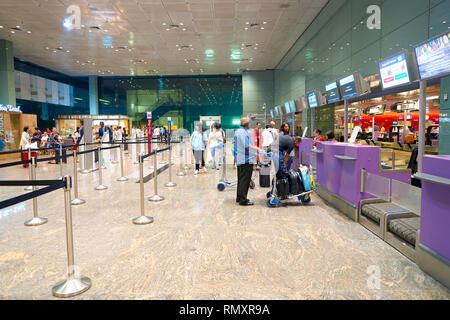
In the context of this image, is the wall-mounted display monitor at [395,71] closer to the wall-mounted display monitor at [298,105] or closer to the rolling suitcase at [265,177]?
the rolling suitcase at [265,177]

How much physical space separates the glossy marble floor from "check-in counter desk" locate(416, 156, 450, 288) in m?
0.14

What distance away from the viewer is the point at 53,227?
4.65m

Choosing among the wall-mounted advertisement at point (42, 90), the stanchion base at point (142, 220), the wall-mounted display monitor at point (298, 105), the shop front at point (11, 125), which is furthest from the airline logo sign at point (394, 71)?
the wall-mounted advertisement at point (42, 90)

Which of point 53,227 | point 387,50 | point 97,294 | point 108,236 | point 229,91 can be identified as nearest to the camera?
point 97,294

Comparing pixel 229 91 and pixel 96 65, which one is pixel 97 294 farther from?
pixel 229 91

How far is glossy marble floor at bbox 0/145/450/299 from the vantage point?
270cm

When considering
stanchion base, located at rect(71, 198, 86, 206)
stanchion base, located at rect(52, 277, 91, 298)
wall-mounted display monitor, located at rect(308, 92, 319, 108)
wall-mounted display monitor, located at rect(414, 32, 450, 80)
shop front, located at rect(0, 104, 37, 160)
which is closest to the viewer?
stanchion base, located at rect(52, 277, 91, 298)

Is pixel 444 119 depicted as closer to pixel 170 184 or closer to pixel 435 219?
pixel 435 219

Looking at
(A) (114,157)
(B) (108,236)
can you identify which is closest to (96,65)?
(A) (114,157)

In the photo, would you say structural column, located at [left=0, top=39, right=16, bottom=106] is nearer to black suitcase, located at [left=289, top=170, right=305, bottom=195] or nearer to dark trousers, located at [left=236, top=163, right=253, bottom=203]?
dark trousers, located at [left=236, top=163, right=253, bottom=203]

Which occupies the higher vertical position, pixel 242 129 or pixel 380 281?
pixel 242 129

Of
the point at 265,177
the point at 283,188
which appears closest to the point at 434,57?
the point at 283,188

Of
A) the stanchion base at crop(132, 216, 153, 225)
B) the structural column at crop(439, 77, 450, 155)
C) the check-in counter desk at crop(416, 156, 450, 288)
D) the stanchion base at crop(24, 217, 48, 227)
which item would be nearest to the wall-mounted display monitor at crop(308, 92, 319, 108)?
the structural column at crop(439, 77, 450, 155)

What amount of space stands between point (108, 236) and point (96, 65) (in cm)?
2278
